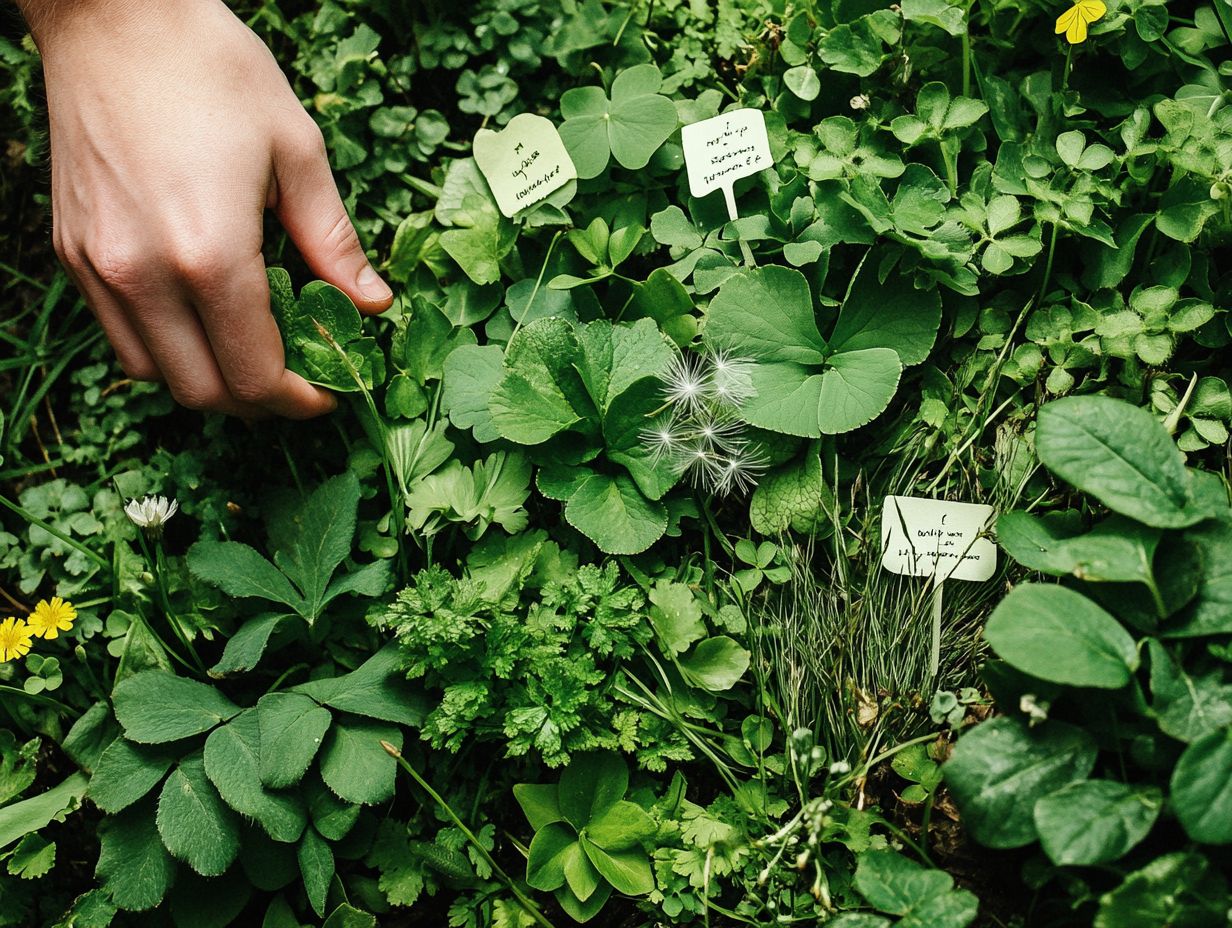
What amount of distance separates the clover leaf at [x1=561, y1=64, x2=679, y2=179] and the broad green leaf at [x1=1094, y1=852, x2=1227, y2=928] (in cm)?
136

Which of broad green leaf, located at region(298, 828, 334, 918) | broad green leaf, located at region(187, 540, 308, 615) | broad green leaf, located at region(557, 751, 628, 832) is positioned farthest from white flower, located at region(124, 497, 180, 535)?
broad green leaf, located at region(557, 751, 628, 832)

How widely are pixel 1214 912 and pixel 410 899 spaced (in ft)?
3.75

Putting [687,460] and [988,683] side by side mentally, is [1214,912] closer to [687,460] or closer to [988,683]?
[988,683]

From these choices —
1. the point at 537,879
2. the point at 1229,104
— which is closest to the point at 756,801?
the point at 537,879

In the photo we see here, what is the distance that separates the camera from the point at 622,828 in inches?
54.3

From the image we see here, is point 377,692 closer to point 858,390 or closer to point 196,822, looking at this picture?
point 196,822

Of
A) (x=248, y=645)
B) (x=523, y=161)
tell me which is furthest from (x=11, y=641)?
(x=523, y=161)

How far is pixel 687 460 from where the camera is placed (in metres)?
1.47

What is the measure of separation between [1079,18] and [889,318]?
1.87 feet

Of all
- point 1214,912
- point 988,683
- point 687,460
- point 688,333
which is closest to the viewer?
point 1214,912

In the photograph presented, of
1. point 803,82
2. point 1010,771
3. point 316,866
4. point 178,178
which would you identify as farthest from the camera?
point 803,82

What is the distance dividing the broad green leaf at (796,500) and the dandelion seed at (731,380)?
153 mm

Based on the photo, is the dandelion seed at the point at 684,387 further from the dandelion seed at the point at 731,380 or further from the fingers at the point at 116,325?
the fingers at the point at 116,325

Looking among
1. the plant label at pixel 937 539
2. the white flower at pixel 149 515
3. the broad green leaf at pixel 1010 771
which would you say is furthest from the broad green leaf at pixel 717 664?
the white flower at pixel 149 515
